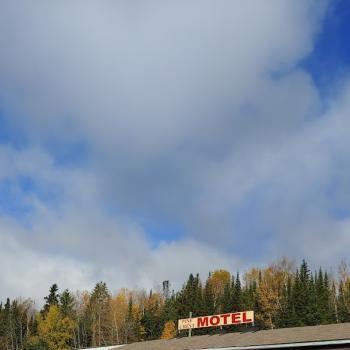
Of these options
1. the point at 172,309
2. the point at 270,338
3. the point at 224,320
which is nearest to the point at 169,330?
the point at 172,309

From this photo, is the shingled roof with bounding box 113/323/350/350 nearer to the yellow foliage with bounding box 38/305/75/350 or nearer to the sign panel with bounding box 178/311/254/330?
the sign panel with bounding box 178/311/254/330

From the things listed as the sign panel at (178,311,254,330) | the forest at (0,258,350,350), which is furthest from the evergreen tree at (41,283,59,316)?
the sign panel at (178,311,254,330)

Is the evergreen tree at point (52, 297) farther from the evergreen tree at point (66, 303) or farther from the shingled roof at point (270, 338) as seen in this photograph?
the shingled roof at point (270, 338)

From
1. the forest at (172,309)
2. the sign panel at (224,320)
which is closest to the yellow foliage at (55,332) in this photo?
the forest at (172,309)

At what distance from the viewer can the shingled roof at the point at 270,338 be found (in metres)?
29.4

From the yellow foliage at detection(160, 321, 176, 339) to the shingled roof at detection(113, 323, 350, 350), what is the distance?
48729mm

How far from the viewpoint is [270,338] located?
33.5 meters

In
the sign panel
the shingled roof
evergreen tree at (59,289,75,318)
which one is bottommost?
the shingled roof

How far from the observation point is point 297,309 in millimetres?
78688

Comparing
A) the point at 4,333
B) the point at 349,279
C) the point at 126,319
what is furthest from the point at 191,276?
the point at 4,333

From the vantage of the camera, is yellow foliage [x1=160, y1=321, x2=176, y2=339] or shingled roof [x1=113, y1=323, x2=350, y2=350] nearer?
shingled roof [x1=113, y1=323, x2=350, y2=350]

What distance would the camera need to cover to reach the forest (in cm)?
8169

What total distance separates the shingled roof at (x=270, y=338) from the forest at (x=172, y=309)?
28307mm

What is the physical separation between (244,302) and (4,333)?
57.7 metres
